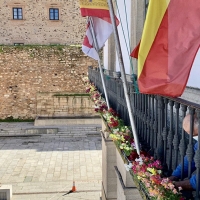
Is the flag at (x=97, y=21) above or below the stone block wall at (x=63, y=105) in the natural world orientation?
above

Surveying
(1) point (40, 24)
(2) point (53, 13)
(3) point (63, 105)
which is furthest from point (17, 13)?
(3) point (63, 105)

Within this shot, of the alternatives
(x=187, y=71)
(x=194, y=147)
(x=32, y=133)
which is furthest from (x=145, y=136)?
(x=32, y=133)

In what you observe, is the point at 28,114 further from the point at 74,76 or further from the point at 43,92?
the point at 74,76

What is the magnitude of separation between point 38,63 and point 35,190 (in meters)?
13.9

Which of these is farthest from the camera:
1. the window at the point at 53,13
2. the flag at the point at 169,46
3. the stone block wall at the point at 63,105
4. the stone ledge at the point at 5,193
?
the window at the point at 53,13

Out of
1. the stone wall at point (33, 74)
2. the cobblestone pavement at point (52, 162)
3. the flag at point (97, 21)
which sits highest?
the flag at point (97, 21)

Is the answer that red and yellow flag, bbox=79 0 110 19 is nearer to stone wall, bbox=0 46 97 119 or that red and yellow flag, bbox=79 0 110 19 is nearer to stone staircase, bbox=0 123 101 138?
stone staircase, bbox=0 123 101 138

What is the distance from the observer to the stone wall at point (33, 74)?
23703 millimetres

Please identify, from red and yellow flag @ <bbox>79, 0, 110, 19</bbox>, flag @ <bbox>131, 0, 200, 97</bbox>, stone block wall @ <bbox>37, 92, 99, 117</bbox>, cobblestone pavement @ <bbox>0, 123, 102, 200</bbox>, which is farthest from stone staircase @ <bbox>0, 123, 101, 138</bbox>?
flag @ <bbox>131, 0, 200, 97</bbox>

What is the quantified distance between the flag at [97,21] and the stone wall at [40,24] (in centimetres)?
2401

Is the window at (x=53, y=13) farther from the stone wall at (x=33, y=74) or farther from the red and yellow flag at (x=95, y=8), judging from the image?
the red and yellow flag at (x=95, y=8)

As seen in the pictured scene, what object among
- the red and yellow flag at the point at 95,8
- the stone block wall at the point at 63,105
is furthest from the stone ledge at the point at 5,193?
the stone block wall at the point at 63,105

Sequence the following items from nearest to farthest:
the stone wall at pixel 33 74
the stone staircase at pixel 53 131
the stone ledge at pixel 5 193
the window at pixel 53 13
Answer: the stone ledge at pixel 5 193, the stone staircase at pixel 53 131, the stone wall at pixel 33 74, the window at pixel 53 13

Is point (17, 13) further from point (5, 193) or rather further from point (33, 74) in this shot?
point (5, 193)
